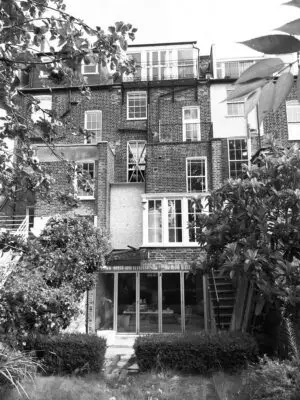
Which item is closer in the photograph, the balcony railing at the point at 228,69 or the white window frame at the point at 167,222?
the white window frame at the point at 167,222

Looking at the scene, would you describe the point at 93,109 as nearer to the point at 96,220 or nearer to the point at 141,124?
the point at 141,124

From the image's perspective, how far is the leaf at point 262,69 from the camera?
96cm

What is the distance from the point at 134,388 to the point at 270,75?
7.55 metres

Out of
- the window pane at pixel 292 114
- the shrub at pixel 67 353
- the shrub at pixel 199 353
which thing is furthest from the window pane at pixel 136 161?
the shrub at pixel 199 353

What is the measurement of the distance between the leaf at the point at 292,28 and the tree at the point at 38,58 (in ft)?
12.3

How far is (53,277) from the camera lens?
38.1 feet

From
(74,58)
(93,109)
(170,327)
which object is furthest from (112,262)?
(74,58)

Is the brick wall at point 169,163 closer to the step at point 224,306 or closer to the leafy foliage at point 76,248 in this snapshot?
the leafy foliage at point 76,248

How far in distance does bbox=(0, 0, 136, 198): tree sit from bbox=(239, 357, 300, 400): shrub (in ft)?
13.3

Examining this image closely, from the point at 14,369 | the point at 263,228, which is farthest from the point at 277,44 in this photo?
the point at 263,228

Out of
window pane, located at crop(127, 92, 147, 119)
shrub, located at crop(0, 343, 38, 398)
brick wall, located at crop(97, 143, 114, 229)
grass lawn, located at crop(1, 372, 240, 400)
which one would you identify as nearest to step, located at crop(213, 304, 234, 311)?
grass lawn, located at crop(1, 372, 240, 400)

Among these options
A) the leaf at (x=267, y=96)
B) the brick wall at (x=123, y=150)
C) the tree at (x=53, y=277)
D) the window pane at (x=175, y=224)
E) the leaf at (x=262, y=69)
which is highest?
the brick wall at (x=123, y=150)

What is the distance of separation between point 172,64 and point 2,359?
20.9m

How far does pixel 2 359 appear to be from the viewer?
7.79 metres
